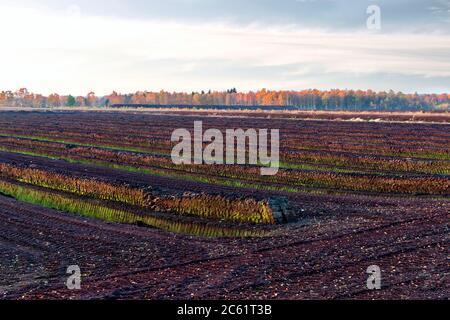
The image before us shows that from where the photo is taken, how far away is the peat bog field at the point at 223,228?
14.4 meters

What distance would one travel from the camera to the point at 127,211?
2455 cm

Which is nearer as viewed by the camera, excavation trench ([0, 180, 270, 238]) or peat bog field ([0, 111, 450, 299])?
peat bog field ([0, 111, 450, 299])

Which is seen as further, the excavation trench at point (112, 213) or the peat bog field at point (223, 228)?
the excavation trench at point (112, 213)

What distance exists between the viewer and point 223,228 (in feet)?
71.2

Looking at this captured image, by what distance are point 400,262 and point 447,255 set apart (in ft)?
5.47

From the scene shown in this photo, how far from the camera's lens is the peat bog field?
567 inches

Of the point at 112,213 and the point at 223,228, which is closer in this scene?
the point at 223,228

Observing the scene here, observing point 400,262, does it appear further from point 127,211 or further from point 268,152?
point 268,152

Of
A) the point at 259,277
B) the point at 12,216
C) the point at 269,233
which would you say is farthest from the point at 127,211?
the point at 259,277

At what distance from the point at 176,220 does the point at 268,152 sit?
20.5 m
